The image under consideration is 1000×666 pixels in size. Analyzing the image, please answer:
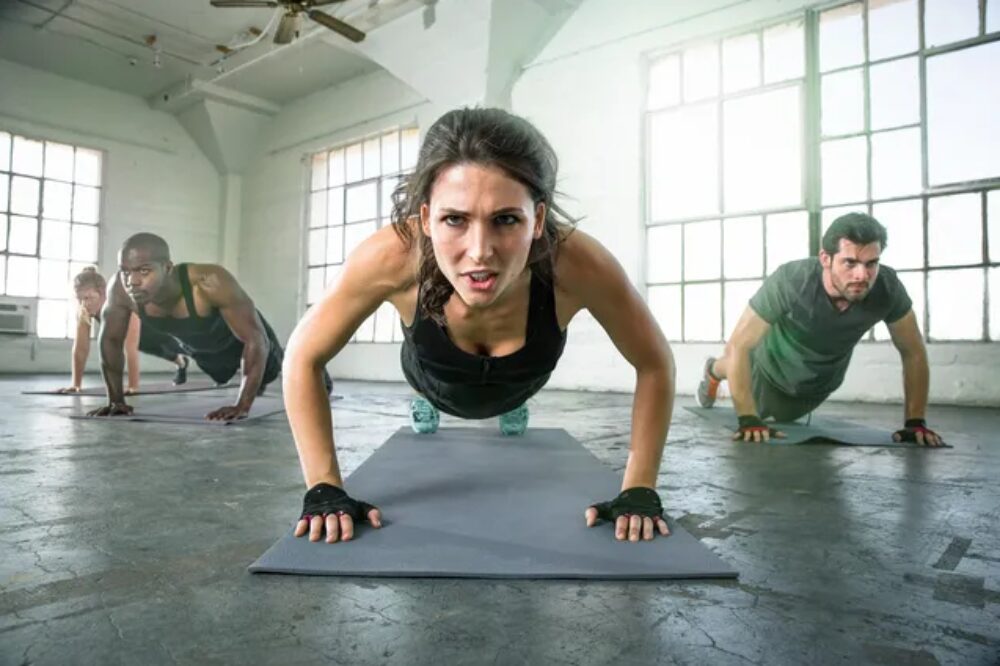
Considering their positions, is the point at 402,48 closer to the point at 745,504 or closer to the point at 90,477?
the point at 90,477

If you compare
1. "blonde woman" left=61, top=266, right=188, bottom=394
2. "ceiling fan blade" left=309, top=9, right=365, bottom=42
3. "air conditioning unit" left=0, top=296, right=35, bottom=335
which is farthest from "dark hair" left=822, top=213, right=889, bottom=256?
"air conditioning unit" left=0, top=296, right=35, bottom=335

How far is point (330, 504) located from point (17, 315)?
9.81 meters

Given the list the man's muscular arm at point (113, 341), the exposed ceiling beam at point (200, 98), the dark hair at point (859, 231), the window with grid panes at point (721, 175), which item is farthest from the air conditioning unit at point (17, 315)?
the dark hair at point (859, 231)

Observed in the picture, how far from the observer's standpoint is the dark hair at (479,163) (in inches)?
49.4

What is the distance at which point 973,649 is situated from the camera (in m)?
0.80

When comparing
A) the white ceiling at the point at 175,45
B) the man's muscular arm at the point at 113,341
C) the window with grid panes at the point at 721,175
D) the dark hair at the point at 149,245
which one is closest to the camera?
the dark hair at the point at 149,245

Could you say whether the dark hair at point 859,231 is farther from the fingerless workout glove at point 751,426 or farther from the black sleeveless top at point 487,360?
the black sleeveless top at point 487,360

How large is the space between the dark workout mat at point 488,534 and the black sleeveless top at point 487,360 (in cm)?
28

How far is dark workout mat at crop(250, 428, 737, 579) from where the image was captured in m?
1.07

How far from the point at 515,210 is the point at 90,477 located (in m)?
1.61

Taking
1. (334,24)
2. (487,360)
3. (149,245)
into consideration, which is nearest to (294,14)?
(334,24)

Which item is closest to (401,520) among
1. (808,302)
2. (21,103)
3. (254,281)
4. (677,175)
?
(808,302)

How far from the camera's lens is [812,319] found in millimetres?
2930

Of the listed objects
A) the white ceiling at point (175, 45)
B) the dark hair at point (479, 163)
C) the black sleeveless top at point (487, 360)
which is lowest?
the black sleeveless top at point (487, 360)
